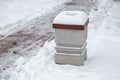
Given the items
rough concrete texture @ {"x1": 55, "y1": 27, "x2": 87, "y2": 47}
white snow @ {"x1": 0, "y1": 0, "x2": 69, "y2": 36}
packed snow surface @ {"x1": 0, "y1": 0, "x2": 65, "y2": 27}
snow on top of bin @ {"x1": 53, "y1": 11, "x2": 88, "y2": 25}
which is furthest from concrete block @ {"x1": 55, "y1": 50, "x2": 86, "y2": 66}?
packed snow surface @ {"x1": 0, "y1": 0, "x2": 65, "y2": 27}

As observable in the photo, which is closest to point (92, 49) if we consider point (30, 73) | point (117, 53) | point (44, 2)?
point (117, 53)

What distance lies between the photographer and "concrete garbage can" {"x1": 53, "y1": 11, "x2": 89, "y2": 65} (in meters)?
6.34

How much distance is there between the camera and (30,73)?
6438mm

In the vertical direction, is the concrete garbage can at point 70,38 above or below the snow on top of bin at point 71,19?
below

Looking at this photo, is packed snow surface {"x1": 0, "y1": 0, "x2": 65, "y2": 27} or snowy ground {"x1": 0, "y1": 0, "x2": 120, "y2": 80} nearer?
snowy ground {"x1": 0, "y1": 0, "x2": 120, "y2": 80}

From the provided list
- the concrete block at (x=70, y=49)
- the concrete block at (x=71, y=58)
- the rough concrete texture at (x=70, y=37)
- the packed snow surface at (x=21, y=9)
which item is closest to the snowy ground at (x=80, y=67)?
the concrete block at (x=71, y=58)

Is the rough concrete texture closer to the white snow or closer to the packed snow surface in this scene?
the white snow

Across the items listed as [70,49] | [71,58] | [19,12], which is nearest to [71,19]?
[70,49]

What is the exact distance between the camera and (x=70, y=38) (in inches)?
253

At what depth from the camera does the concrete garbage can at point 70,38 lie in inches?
250

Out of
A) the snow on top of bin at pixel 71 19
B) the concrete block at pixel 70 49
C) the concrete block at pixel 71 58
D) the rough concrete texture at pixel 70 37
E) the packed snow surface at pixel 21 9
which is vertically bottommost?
the packed snow surface at pixel 21 9

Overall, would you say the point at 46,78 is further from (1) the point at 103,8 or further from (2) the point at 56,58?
(1) the point at 103,8

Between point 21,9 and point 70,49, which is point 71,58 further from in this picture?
point 21,9

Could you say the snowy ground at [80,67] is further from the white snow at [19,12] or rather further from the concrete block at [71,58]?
the white snow at [19,12]
